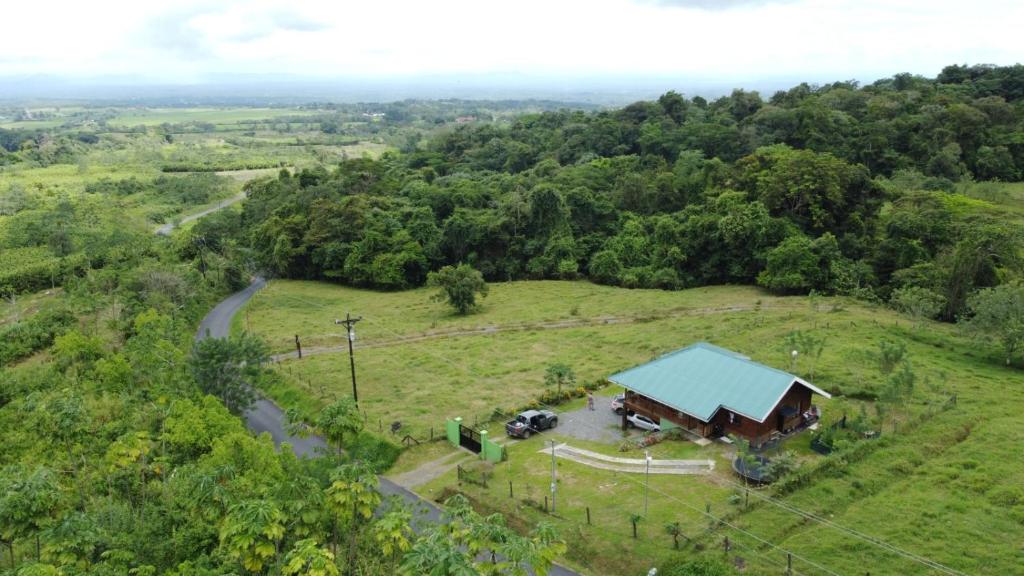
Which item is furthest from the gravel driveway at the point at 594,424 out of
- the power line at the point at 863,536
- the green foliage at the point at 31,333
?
the green foliage at the point at 31,333

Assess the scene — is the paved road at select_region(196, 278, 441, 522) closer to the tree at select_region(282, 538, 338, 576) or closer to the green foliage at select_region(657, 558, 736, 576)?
the tree at select_region(282, 538, 338, 576)

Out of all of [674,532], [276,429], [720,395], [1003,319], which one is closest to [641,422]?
[720,395]

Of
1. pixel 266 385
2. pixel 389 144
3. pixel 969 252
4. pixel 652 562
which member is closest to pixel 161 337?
pixel 266 385

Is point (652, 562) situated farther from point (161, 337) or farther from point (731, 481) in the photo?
point (161, 337)

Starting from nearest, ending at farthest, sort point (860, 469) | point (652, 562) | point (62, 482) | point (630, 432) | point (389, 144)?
point (652, 562) < point (62, 482) < point (860, 469) < point (630, 432) < point (389, 144)

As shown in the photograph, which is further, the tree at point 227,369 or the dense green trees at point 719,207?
the dense green trees at point 719,207

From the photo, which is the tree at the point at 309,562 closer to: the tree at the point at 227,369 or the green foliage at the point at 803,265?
the tree at the point at 227,369

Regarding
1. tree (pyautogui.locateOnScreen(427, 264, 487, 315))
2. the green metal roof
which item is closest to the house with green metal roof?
the green metal roof
